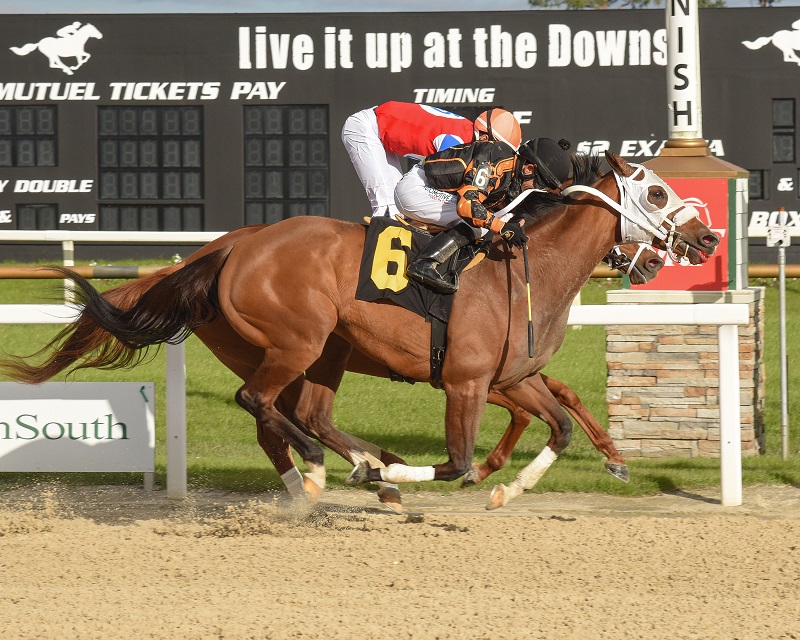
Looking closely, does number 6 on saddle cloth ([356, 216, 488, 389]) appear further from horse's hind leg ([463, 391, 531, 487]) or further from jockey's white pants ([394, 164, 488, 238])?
horse's hind leg ([463, 391, 531, 487])

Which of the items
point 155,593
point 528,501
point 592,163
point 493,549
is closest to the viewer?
point 155,593

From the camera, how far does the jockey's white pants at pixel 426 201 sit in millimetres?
4773

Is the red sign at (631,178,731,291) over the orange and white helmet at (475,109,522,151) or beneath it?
beneath

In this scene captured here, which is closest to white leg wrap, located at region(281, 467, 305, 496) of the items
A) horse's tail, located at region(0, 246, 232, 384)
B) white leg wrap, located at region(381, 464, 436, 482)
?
white leg wrap, located at region(381, 464, 436, 482)

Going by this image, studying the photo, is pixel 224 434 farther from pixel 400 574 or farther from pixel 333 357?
pixel 400 574

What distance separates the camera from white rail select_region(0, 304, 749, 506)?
16.7ft

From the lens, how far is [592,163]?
483 centimetres

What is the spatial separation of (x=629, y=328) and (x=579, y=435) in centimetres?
101

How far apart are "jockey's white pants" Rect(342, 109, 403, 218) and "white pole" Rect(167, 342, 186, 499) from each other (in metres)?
1.09

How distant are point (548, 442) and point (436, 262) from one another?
900 millimetres

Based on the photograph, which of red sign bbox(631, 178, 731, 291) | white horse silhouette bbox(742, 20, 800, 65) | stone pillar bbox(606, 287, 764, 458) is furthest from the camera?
white horse silhouette bbox(742, 20, 800, 65)

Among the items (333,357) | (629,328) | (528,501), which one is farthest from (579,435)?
(333,357)

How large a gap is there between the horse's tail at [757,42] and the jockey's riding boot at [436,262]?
901 cm

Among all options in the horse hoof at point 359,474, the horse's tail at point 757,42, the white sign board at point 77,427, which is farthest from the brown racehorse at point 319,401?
A: the horse's tail at point 757,42
